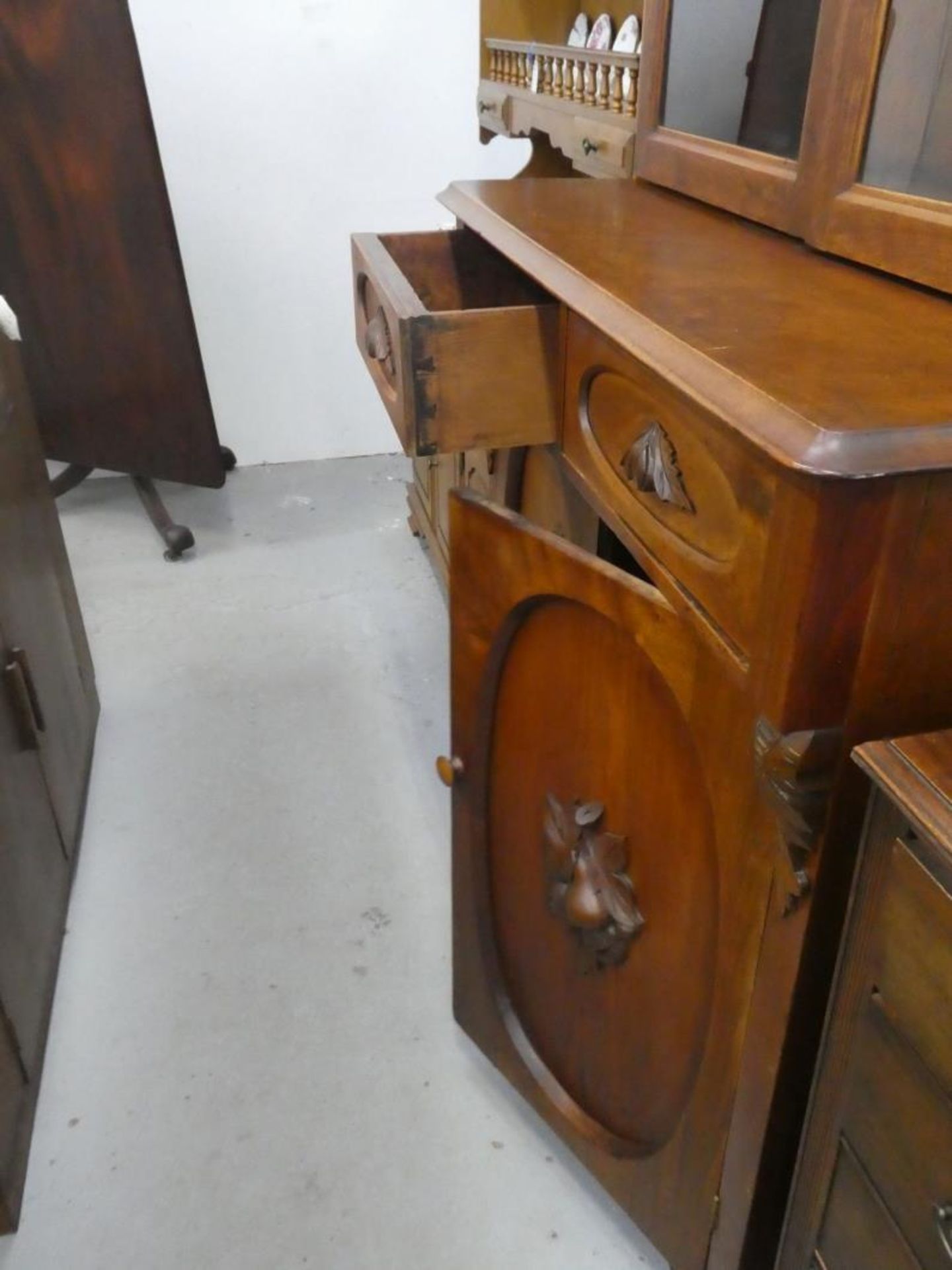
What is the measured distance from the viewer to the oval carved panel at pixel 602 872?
77 centimetres

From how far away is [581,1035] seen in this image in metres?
1.00

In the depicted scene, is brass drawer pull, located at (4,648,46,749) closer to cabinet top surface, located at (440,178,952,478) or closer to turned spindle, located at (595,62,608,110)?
cabinet top surface, located at (440,178,952,478)

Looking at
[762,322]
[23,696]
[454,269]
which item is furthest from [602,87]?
[23,696]

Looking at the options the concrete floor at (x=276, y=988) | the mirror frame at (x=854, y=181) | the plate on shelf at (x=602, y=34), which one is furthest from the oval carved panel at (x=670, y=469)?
the plate on shelf at (x=602, y=34)

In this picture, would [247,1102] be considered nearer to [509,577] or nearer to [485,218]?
[509,577]

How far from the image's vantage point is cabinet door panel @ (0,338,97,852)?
1351 mm

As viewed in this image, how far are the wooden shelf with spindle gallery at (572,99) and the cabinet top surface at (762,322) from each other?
24 centimetres

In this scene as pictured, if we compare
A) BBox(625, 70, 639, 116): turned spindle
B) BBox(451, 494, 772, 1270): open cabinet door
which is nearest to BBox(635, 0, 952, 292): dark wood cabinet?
BBox(625, 70, 639, 116): turned spindle

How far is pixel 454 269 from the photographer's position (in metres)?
1.31

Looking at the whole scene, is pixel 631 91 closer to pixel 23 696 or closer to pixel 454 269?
pixel 454 269

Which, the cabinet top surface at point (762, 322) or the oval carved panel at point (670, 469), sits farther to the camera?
the oval carved panel at point (670, 469)

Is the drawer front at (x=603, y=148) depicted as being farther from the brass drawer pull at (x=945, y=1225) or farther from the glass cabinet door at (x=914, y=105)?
the brass drawer pull at (x=945, y=1225)

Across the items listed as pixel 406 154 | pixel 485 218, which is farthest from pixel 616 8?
pixel 406 154

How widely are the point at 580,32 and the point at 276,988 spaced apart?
158 cm
